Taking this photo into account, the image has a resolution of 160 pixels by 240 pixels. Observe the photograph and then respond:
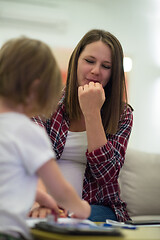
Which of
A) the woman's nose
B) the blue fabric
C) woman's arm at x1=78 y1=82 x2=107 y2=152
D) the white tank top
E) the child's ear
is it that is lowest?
the blue fabric

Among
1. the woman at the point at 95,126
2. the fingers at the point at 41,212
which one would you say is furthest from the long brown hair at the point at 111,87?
the fingers at the point at 41,212

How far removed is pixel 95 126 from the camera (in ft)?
4.77

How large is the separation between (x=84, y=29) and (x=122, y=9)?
23.9 inches

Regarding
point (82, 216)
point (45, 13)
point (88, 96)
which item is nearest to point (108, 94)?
point (88, 96)

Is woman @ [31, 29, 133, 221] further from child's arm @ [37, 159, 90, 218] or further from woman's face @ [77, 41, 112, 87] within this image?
child's arm @ [37, 159, 90, 218]

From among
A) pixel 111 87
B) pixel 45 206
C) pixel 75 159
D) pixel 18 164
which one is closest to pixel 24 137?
pixel 18 164

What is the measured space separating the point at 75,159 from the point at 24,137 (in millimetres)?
790

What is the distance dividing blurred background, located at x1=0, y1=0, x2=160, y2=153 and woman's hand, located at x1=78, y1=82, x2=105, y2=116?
145 inches

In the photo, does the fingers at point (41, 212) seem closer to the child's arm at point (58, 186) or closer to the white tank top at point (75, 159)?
the child's arm at point (58, 186)

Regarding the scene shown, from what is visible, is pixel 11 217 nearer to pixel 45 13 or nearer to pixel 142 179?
pixel 142 179

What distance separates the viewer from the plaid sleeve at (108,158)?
4.77 ft

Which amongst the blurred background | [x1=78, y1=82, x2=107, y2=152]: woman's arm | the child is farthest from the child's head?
the blurred background

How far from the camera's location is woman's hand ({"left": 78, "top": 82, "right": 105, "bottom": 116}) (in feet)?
4.89

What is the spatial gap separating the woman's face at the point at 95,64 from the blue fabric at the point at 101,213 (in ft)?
1.77
